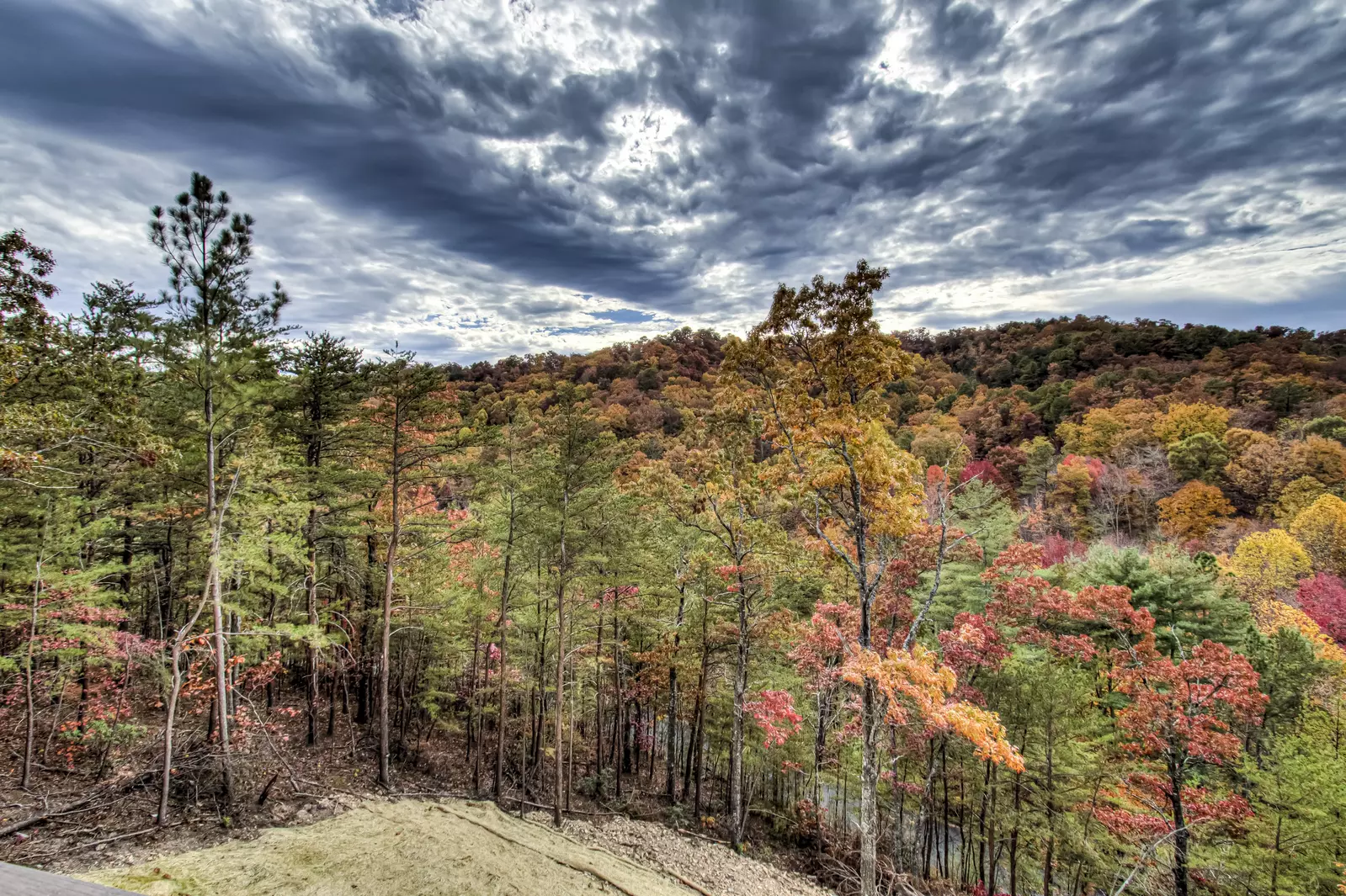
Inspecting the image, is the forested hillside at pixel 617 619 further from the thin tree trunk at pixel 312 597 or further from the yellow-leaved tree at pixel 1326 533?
the yellow-leaved tree at pixel 1326 533

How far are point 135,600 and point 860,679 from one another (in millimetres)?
20122

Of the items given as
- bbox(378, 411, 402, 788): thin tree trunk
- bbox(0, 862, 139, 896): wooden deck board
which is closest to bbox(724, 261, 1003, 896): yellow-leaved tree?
bbox(0, 862, 139, 896): wooden deck board

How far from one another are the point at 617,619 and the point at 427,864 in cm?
1165

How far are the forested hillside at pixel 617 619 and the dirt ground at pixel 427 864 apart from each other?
2004mm

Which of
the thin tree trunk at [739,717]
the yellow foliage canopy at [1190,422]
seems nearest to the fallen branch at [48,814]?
the thin tree trunk at [739,717]

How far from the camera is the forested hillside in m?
9.02

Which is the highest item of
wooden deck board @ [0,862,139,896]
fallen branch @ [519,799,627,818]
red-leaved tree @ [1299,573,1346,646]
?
wooden deck board @ [0,862,139,896]

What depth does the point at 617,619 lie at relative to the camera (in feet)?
63.5

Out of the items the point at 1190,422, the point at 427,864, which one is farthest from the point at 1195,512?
the point at 427,864

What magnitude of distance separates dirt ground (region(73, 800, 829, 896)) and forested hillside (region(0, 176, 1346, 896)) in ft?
6.57

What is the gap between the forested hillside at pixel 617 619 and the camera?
29.6 feet

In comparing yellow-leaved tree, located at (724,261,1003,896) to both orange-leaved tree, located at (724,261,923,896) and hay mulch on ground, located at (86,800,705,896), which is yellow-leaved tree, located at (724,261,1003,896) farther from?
hay mulch on ground, located at (86,800,705,896)

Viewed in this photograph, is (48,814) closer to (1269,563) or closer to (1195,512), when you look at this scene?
(1269,563)

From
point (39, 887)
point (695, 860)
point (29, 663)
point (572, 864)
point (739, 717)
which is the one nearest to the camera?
point (39, 887)
